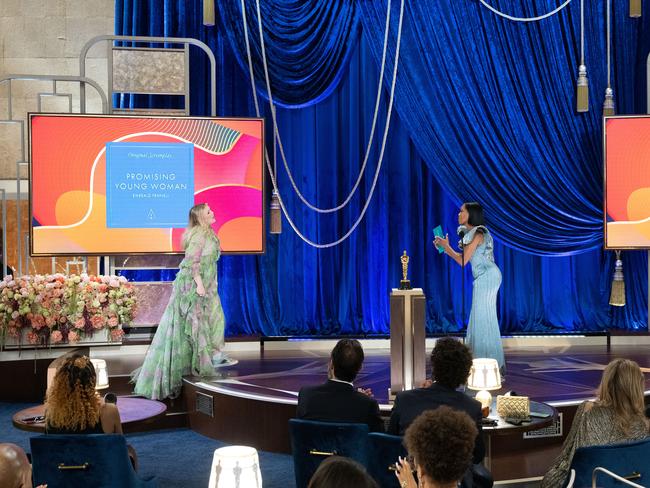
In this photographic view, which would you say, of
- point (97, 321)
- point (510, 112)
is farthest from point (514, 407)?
point (510, 112)

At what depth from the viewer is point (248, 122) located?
26.6 ft

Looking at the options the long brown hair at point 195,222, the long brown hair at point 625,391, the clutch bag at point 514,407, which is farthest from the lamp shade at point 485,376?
the long brown hair at point 195,222

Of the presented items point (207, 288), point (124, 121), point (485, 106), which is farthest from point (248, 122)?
point (485, 106)

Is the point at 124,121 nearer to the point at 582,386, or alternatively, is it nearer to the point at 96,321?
the point at 96,321

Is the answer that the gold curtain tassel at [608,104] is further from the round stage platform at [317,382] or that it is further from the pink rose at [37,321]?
the pink rose at [37,321]

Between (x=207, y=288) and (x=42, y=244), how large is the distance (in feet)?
5.77

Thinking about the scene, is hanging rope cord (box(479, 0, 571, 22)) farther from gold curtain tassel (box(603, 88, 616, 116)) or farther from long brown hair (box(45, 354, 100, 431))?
long brown hair (box(45, 354, 100, 431))

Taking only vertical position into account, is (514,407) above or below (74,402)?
below

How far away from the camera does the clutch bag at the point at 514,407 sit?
13.9 ft

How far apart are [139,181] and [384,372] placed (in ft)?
8.84

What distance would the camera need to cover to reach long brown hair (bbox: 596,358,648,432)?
12.1ft

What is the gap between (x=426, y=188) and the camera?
899 centimetres

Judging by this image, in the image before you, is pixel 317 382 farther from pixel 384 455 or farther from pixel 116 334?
pixel 384 455

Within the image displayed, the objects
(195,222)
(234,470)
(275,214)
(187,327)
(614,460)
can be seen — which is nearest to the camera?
(234,470)
